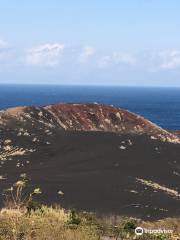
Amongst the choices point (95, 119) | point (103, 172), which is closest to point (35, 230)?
point (103, 172)

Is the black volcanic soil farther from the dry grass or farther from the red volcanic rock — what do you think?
the red volcanic rock

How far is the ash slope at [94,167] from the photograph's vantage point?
26.8 metres

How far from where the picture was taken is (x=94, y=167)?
35.8m

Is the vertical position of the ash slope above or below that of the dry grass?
below

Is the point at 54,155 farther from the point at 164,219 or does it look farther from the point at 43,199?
the point at 164,219

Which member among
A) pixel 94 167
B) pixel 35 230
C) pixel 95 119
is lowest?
pixel 95 119

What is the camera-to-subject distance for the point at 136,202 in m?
26.9

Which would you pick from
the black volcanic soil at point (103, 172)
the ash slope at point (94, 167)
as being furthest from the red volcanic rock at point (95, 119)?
the black volcanic soil at point (103, 172)

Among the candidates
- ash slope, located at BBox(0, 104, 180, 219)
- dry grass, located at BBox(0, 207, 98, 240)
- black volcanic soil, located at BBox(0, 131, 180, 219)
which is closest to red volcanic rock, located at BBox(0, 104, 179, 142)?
ash slope, located at BBox(0, 104, 180, 219)

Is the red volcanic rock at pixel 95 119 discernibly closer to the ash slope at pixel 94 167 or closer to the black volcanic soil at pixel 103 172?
the ash slope at pixel 94 167

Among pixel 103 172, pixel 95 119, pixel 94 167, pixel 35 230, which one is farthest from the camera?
pixel 95 119

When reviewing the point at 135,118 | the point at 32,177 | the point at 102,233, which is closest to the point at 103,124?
the point at 135,118

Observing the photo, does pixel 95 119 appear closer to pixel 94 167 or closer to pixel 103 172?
pixel 94 167

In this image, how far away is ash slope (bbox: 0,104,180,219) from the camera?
26.8 metres
